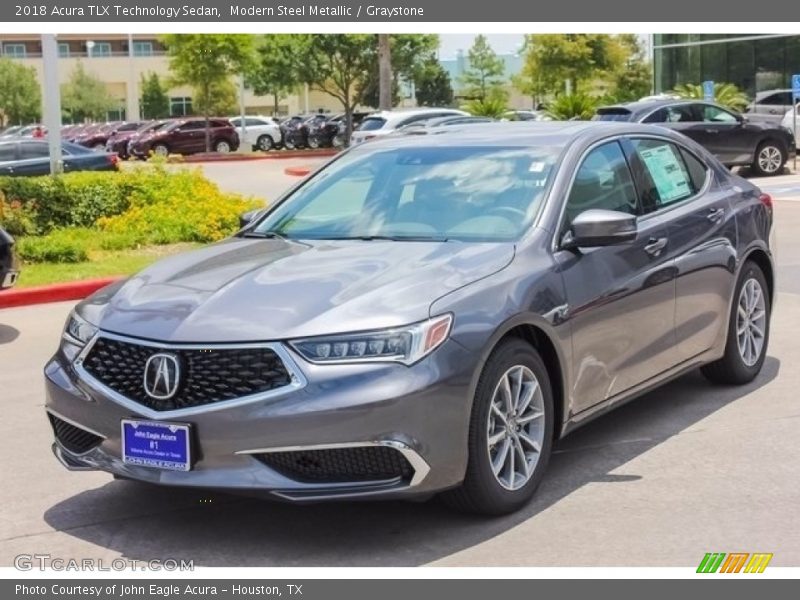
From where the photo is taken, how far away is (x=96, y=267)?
41.3 feet

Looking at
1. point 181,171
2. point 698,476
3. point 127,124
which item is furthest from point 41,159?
point 127,124

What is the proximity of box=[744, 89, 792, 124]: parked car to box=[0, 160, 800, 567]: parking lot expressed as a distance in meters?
24.7

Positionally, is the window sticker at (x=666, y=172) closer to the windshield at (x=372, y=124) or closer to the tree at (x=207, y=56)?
the windshield at (x=372, y=124)

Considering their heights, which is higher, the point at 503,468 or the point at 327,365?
the point at 327,365

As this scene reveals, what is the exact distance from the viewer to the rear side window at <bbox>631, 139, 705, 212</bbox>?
21.2 feet

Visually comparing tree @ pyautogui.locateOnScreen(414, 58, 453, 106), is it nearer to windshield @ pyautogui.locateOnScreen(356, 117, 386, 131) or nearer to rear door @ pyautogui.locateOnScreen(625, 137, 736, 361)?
windshield @ pyautogui.locateOnScreen(356, 117, 386, 131)

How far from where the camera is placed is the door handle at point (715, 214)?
6.76m

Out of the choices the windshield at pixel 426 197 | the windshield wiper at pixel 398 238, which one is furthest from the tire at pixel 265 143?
the windshield wiper at pixel 398 238

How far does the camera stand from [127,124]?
5206 cm

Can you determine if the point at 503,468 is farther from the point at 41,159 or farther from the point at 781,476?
the point at 41,159

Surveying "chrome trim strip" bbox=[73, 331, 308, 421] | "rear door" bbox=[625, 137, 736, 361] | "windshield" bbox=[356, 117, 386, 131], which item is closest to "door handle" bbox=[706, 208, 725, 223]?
"rear door" bbox=[625, 137, 736, 361]
